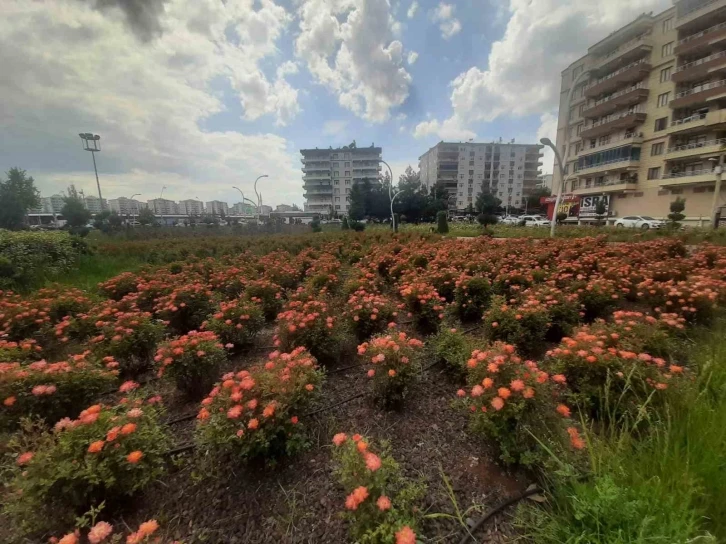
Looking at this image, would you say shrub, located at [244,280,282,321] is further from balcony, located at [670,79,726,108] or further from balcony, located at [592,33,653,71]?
balcony, located at [592,33,653,71]

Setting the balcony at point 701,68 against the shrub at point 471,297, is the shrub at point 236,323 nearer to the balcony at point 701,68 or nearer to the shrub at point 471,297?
the shrub at point 471,297

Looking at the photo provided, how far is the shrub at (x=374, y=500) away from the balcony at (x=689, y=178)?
33.3 m

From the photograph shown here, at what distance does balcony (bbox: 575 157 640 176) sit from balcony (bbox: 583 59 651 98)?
26.7 feet

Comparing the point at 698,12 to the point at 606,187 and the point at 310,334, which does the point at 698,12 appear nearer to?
the point at 606,187

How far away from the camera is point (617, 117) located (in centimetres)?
3070

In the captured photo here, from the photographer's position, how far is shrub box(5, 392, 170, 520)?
1.54 m

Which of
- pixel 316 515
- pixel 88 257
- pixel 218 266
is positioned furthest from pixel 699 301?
pixel 88 257

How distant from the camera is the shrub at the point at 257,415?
1955 millimetres

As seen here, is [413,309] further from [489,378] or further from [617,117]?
[617,117]

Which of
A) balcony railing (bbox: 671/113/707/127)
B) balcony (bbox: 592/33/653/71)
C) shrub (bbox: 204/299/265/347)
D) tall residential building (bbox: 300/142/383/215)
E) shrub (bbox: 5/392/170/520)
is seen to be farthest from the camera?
tall residential building (bbox: 300/142/383/215)

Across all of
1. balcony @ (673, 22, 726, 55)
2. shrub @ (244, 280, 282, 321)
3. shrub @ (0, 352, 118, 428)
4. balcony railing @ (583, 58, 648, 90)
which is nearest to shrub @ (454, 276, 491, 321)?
shrub @ (244, 280, 282, 321)

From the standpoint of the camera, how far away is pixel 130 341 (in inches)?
131

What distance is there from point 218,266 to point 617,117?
42.4 meters

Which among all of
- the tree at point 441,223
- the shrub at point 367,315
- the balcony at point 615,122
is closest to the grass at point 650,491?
the shrub at point 367,315
